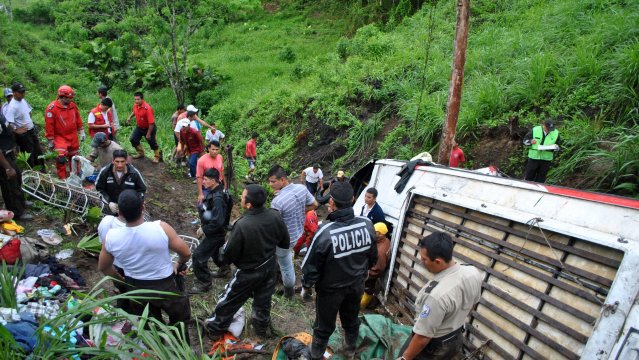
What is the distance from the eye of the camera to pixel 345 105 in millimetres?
12414

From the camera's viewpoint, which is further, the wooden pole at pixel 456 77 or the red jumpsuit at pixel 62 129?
the wooden pole at pixel 456 77

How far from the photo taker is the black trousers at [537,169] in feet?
22.7

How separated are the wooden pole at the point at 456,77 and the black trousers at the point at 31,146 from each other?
6504 millimetres

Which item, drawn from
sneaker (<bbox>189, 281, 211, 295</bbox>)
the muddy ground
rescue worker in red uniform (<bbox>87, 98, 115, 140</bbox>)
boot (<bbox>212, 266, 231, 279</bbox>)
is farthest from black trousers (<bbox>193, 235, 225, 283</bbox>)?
rescue worker in red uniform (<bbox>87, 98, 115, 140</bbox>)

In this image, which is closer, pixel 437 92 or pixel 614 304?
pixel 614 304

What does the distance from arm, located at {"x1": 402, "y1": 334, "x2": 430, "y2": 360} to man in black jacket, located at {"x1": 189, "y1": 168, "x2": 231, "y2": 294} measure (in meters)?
2.62

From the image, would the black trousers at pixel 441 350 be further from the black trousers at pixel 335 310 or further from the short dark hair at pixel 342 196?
the short dark hair at pixel 342 196

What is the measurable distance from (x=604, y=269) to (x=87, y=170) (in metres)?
6.30

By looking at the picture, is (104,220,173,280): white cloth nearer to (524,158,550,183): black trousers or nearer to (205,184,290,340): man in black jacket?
(205,184,290,340): man in black jacket

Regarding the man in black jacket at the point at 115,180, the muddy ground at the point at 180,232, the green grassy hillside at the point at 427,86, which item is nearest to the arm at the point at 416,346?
the muddy ground at the point at 180,232

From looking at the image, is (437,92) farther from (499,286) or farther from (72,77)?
(72,77)

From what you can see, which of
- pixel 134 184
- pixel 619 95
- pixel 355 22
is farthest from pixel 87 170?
pixel 355 22

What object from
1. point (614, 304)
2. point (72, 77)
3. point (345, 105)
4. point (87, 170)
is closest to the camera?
point (614, 304)

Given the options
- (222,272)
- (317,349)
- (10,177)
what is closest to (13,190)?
(10,177)
